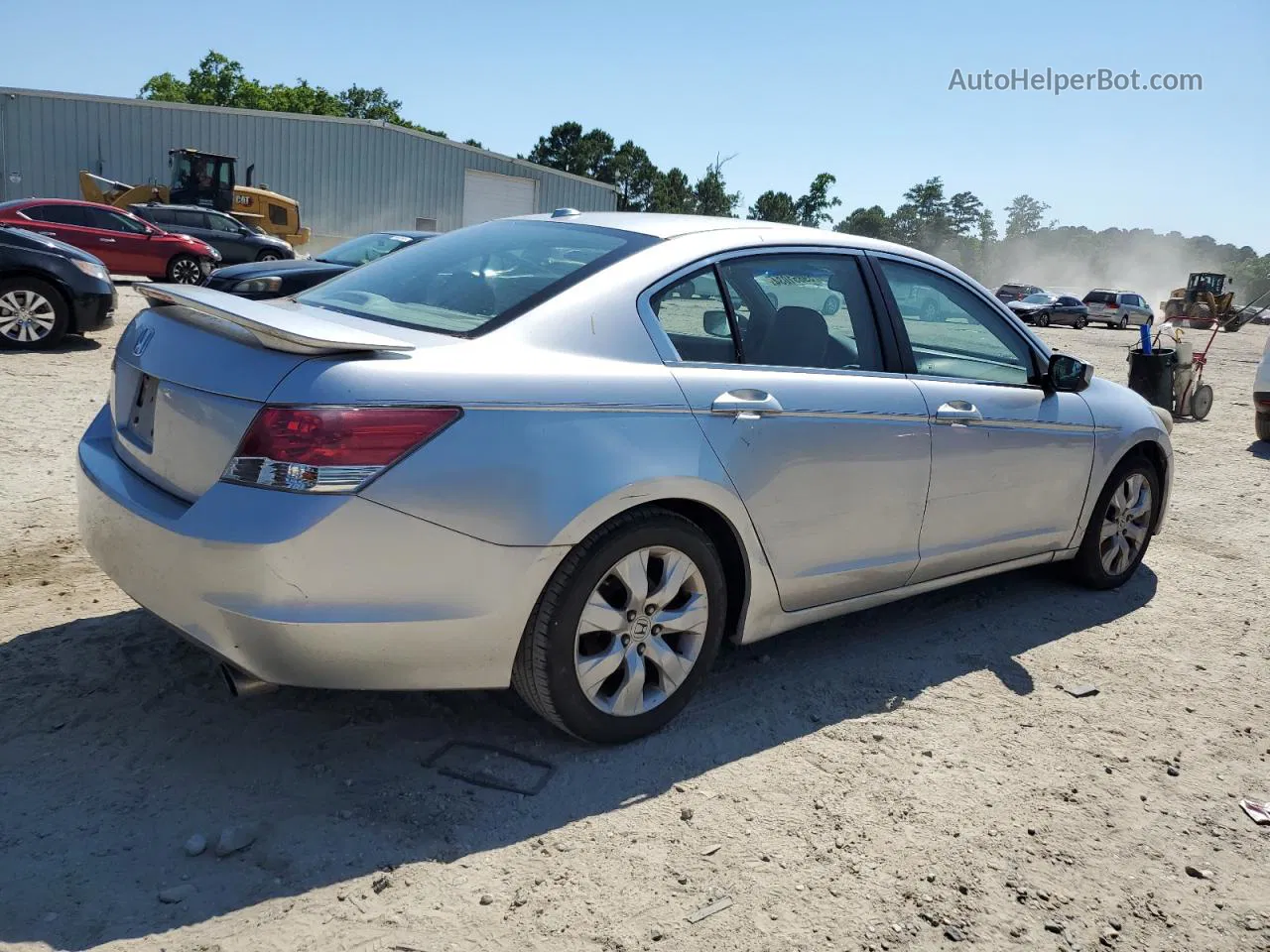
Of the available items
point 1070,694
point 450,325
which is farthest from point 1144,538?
point 450,325

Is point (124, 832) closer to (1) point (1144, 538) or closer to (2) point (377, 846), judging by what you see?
(2) point (377, 846)

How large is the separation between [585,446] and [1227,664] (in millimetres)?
3178

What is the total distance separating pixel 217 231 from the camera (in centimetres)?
2320

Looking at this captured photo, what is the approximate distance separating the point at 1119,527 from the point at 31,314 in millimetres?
9806

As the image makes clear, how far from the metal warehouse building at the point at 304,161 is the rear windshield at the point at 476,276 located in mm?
40057

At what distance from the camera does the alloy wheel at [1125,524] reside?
5164 mm

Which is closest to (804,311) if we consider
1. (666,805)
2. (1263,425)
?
(666,805)

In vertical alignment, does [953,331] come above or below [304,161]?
below

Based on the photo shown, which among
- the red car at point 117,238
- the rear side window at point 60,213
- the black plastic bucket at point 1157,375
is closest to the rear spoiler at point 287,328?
the black plastic bucket at point 1157,375

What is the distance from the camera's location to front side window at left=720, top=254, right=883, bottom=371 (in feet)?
11.9

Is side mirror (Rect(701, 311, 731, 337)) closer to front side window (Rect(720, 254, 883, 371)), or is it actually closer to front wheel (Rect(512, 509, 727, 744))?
front side window (Rect(720, 254, 883, 371))

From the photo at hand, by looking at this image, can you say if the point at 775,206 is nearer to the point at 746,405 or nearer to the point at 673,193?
the point at 673,193

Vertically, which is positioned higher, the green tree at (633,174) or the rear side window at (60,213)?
the green tree at (633,174)

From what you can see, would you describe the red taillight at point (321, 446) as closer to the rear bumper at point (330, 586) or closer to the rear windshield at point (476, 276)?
the rear bumper at point (330, 586)
